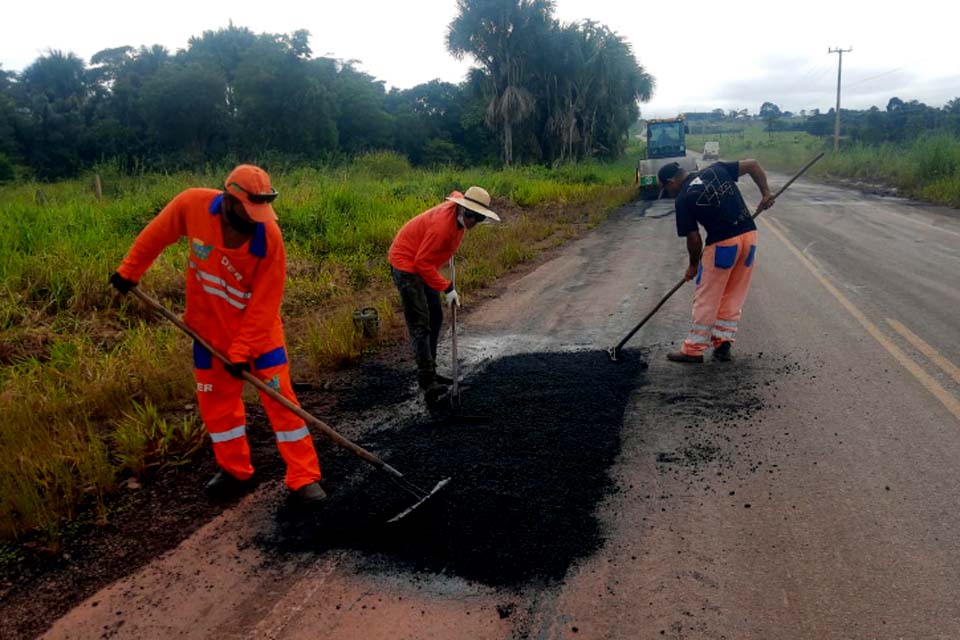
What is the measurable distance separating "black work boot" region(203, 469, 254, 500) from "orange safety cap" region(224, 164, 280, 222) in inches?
57.0

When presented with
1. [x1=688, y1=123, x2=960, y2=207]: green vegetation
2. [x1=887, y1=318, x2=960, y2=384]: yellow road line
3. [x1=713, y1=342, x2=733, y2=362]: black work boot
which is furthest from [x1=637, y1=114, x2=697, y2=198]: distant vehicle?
[x1=713, y1=342, x2=733, y2=362]: black work boot

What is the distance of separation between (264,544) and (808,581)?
2366 mm

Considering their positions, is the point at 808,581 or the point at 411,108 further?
the point at 411,108

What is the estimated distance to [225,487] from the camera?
3.47 meters

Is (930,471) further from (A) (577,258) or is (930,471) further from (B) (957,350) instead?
(A) (577,258)

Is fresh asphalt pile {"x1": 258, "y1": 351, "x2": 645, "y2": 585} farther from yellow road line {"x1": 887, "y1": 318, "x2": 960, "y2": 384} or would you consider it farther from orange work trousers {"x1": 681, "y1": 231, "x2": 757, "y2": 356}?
yellow road line {"x1": 887, "y1": 318, "x2": 960, "y2": 384}

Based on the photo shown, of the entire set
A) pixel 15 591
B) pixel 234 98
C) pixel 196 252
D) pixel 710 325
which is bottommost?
pixel 15 591

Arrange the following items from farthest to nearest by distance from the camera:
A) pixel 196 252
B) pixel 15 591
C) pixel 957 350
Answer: pixel 957 350, pixel 196 252, pixel 15 591

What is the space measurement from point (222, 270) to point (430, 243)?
1.66 meters

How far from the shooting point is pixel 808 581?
8.38ft

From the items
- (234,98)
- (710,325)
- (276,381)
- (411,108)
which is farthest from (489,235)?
(411,108)

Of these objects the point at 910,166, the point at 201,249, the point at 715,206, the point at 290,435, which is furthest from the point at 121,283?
the point at 910,166

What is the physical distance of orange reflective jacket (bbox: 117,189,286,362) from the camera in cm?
319

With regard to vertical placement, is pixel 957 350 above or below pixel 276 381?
below
